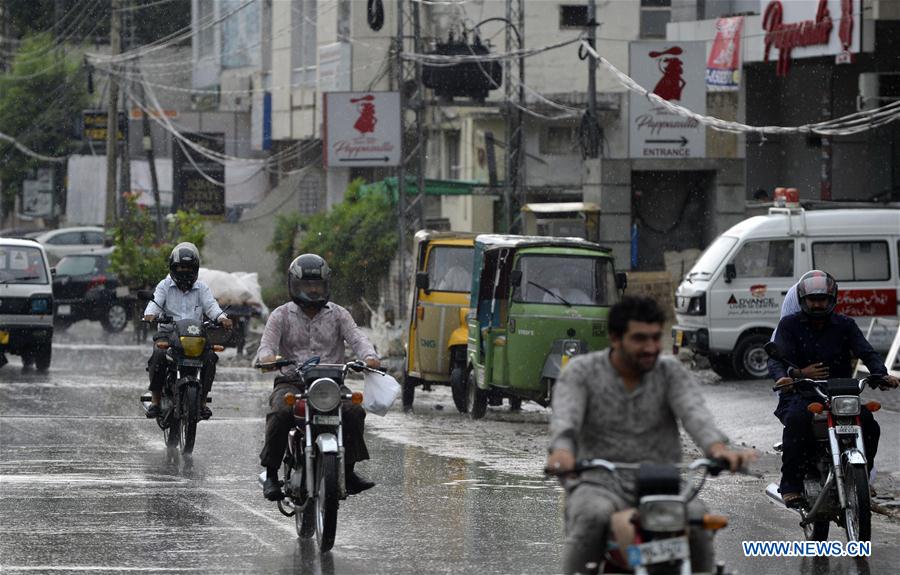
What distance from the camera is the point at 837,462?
9680mm

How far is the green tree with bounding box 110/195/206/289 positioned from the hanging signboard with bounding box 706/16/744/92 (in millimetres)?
11275

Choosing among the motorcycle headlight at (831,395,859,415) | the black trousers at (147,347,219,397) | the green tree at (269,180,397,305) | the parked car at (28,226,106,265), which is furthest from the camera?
the parked car at (28,226,106,265)

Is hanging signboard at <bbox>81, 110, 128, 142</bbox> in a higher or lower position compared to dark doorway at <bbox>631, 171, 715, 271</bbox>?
higher

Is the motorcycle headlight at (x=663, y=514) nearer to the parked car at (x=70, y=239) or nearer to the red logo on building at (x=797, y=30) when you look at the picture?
the red logo on building at (x=797, y=30)

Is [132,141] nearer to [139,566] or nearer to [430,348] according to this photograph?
[430,348]

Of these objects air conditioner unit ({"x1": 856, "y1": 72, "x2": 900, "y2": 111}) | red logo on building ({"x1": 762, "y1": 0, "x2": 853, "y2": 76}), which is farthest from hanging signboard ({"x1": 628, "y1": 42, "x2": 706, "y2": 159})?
air conditioner unit ({"x1": 856, "y1": 72, "x2": 900, "y2": 111})

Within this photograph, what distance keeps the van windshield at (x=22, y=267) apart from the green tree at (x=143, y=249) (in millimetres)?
8932

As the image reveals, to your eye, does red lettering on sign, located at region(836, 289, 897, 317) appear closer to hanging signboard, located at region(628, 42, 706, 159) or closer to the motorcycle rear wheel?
hanging signboard, located at region(628, 42, 706, 159)

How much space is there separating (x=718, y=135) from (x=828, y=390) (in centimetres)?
2753

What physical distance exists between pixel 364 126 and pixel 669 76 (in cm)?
712

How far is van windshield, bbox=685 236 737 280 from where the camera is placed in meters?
23.4

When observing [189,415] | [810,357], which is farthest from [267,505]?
[810,357]

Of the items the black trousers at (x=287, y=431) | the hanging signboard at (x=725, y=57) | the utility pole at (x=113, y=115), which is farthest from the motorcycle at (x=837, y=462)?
the utility pole at (x=113, y=115)

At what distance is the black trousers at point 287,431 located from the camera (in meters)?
10.0
